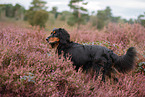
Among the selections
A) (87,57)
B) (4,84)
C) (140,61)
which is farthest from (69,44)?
(140,61)

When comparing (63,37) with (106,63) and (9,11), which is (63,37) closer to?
(106,63)

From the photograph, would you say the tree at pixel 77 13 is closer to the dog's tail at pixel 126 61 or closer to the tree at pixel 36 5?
the tree at pixel 36 5

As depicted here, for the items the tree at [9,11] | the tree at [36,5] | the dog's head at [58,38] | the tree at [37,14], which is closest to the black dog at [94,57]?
the dog's head at [58,38]

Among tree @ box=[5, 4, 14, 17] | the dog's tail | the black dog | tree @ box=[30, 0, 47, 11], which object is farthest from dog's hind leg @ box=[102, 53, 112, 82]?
tree @ box=[5, 4, 14, 17]

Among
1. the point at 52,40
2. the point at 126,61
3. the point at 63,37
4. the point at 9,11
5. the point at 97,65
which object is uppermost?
the point at 9,11

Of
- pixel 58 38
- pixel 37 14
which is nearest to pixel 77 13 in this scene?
pixel 37 14

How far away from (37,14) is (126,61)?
25.1 m

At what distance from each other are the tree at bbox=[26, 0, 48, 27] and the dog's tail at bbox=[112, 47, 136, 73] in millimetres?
20254

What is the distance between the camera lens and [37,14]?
25.7 m

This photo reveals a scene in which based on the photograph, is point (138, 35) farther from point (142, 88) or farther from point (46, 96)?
point (46, 96)

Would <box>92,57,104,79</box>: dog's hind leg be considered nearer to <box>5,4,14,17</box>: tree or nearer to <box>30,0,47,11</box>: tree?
<box>30,0,47,11</box>: tree

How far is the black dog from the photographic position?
126 inches

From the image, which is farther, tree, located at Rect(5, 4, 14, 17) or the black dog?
tree, located at Rect(5, 4, 14, 17)

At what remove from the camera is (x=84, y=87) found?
98.9 inches
